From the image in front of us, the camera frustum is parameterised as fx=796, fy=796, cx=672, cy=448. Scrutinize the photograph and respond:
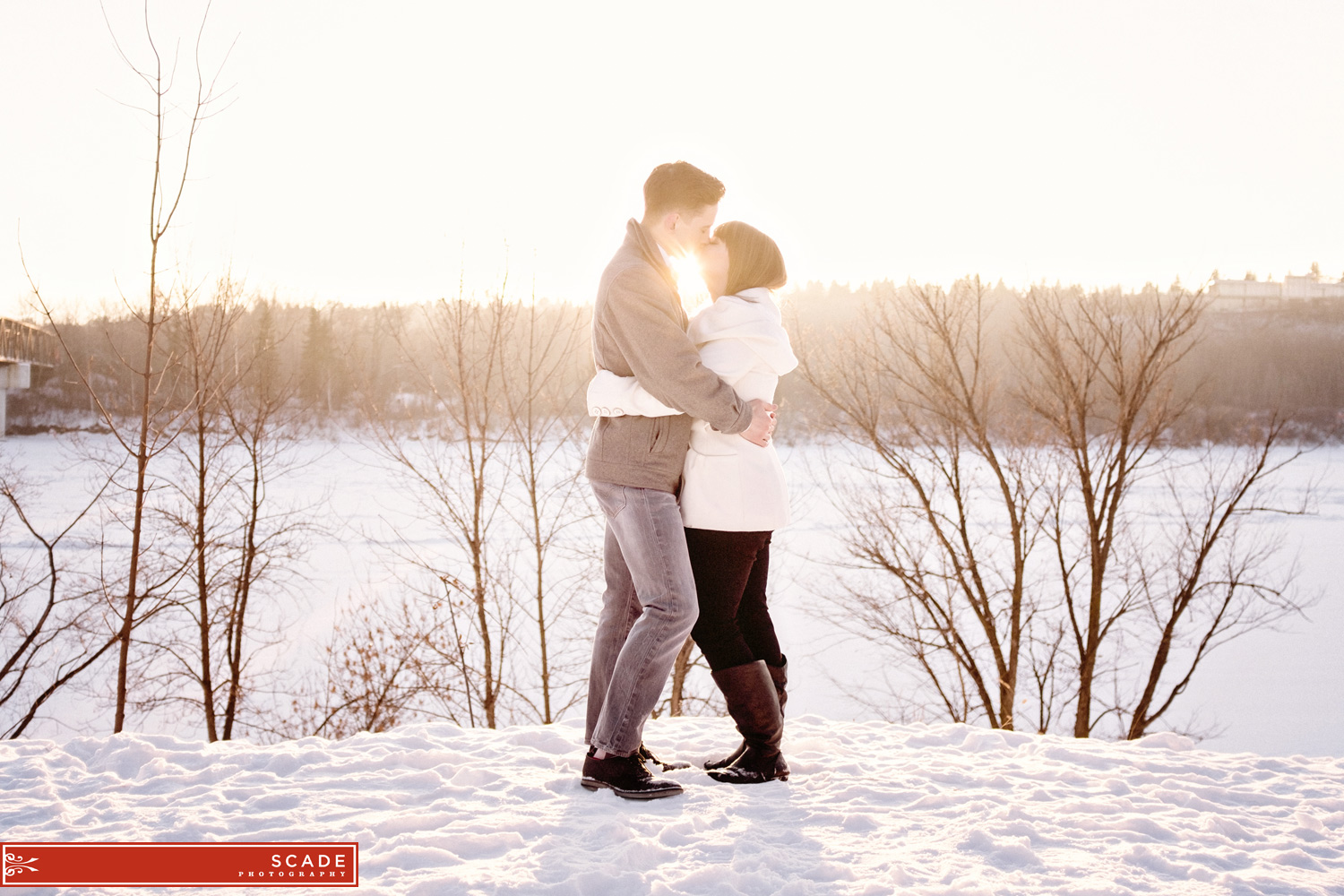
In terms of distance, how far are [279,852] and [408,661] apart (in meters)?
10.9

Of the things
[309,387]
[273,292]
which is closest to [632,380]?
[273,292]

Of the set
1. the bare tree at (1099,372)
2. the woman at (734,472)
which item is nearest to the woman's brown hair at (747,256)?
the woman at (734,472)

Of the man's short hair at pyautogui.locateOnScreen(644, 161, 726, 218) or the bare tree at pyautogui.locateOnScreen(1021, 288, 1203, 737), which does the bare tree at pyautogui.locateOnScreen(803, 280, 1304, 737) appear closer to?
the bare tree at pyautogui.locateOnScreen(1021, 288, 1203, 737)

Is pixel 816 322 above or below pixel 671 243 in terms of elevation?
above

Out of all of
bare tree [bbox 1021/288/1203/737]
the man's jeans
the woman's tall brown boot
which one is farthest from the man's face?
bare tree [bbox 1021/288/1203/737]

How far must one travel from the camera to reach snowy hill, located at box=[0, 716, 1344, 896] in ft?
5.66

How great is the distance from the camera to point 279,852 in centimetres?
181

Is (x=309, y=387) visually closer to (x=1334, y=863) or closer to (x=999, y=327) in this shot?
(x=999, y=327)

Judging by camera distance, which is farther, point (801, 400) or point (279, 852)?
point (801, 400)

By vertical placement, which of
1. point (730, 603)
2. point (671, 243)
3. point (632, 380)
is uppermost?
point (671, 243)

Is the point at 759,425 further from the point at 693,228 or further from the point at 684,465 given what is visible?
the point at 693,228

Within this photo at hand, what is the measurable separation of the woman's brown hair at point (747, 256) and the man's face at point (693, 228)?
65mm

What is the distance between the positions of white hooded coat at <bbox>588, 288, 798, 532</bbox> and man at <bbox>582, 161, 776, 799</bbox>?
52 mm

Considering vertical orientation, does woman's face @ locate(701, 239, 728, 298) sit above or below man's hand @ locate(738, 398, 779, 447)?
above
